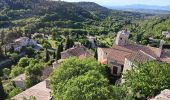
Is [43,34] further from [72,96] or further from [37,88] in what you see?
[72,96]

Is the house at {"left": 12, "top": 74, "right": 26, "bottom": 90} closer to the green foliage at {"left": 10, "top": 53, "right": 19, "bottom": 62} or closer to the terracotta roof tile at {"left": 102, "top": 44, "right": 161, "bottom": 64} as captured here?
the terracotta roof tile at {"left": 102, "top": 44, "right": 161, "bottom": 64}

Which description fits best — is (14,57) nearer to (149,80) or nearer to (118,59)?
(118,59)

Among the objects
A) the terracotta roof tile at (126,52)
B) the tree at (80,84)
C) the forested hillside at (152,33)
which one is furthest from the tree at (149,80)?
the forested hillside at (152,33)

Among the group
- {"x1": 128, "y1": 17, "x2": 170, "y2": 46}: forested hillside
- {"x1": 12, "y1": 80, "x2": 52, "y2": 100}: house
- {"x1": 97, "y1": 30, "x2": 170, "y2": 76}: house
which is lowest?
{"x1": 128, "y1": 17, "x2": 170, "y2": 46}: forested hillside

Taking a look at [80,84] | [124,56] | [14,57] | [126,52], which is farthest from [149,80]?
[14,57]

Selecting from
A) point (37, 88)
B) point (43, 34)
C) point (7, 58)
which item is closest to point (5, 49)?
point (7, 58)

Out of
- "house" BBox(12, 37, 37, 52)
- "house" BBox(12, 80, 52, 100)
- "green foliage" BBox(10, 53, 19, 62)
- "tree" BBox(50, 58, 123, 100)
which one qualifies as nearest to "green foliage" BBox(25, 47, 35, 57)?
"house" BBox(12, 37, 37, 52)

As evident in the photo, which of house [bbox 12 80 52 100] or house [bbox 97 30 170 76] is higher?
house [bbox 97 30 170 76]
